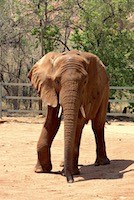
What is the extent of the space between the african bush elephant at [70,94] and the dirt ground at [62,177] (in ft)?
1.07

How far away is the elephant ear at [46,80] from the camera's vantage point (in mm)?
8288

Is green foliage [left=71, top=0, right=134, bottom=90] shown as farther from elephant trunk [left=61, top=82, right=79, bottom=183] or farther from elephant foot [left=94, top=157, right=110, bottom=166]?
elephant trunk [left=61, top=82, right=79, bottom=183]

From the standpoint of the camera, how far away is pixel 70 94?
775 centimetres

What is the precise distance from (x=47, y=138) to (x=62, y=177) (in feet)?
2.55

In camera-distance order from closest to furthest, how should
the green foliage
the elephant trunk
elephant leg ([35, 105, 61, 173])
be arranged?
the elephant trunk < elephant leg ([35, 105, 61, 173]) < the green foliage

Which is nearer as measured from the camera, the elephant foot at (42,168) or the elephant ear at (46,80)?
the elephant ear at (46,80)

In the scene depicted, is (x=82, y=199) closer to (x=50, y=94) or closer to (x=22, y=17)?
(x=50, y=94)

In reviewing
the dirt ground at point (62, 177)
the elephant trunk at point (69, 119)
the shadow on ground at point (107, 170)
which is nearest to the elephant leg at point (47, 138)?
the dirt ground at point (62, 177)

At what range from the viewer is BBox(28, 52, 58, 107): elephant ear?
8.29 m

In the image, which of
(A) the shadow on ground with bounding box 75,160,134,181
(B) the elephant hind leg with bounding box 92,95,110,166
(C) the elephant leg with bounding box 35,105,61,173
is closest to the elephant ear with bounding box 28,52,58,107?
(C) the elephant leg with bounding box 35,105,61,173

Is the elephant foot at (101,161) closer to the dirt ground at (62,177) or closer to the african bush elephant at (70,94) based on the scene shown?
the african bush elephant at (70,94)

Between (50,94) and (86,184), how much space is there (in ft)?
5.22

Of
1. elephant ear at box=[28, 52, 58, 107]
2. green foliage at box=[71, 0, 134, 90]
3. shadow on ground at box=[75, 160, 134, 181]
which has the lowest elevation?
shadow on ground at box=[75, 160, 134, 181]

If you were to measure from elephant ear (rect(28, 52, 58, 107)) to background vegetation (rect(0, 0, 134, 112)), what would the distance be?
15.6 meters
